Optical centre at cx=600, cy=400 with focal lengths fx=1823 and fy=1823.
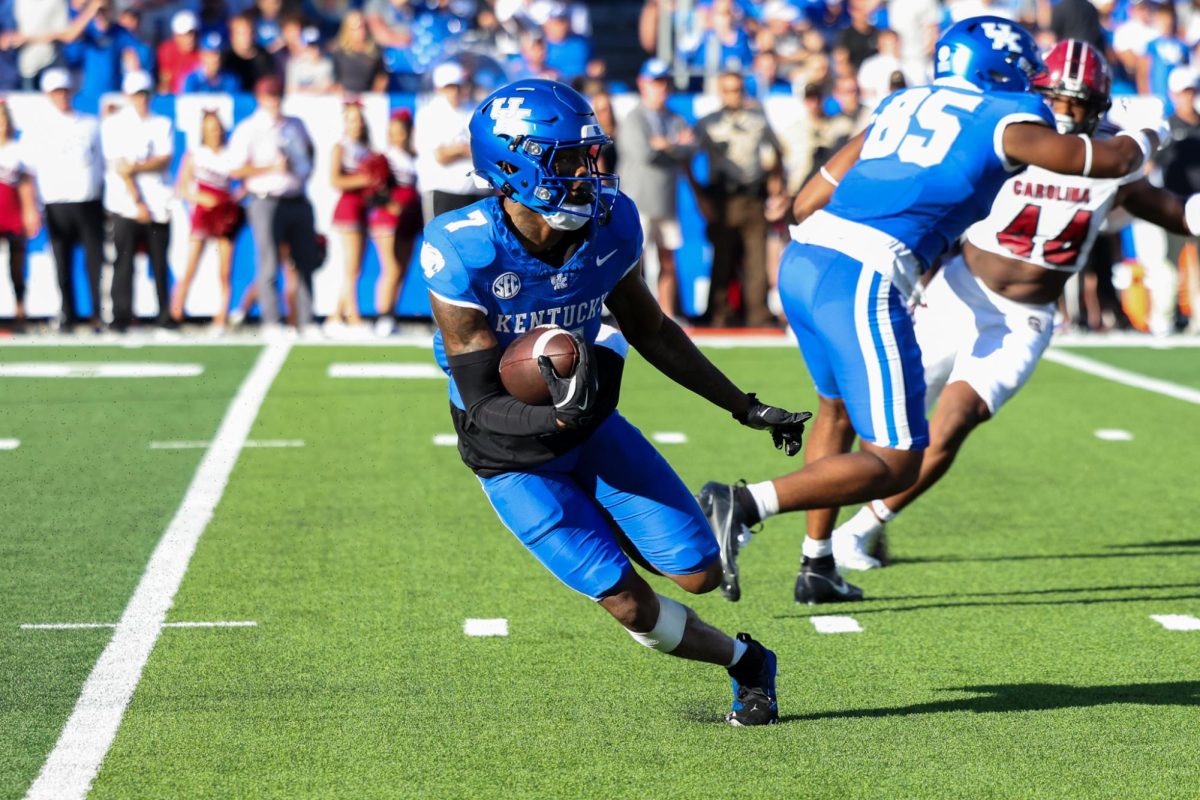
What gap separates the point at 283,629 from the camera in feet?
18.6

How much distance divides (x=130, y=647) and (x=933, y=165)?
2.78m

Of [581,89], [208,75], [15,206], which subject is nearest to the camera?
[15,206]

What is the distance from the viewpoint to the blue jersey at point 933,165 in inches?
213

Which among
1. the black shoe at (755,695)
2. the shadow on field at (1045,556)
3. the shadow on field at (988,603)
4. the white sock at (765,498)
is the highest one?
the white sock at (765,498)

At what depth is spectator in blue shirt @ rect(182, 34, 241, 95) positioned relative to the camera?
15.1m

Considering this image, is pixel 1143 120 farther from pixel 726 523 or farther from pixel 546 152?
pixel 546 152

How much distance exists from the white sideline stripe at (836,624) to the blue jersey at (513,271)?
5.64 ft

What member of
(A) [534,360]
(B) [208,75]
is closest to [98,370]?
(B) [208,75]

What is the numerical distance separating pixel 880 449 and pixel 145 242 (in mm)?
10235

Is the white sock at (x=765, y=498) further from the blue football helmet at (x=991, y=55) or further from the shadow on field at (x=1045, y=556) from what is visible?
the shadow on field at (x=1045, y=556)

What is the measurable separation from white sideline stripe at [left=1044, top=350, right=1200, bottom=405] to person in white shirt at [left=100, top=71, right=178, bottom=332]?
6.87m

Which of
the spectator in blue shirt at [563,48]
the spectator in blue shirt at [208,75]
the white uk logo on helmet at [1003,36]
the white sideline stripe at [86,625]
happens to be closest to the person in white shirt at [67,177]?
the spectator in blue shirt at [208,75]

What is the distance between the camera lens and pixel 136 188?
14172mm

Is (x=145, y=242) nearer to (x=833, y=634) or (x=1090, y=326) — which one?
(x=1090, y=326)
